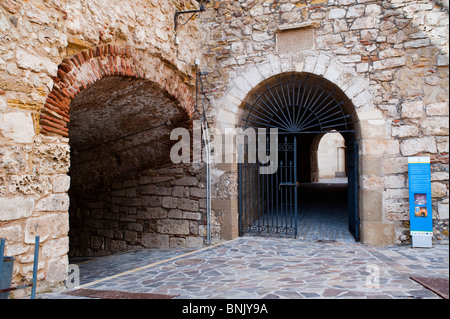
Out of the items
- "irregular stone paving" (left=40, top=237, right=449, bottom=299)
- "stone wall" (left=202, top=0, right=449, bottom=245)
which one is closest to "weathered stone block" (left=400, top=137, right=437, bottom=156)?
"stone wall" (left=202, top=0, right=449, bottom=245)

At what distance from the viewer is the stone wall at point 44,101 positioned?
127 inches

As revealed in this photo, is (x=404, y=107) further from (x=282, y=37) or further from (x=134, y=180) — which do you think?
(x=134, y=180)

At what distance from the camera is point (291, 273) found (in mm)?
4047

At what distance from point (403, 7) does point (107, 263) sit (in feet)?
19.3

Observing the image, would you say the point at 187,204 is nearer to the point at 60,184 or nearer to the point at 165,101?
the point at 165,101

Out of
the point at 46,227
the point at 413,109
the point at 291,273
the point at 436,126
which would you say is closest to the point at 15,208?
the point at 46,227

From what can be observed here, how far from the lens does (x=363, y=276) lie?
3.83 metres

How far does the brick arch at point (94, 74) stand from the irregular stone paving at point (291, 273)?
5.73 ft

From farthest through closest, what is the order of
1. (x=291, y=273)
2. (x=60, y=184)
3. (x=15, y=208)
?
(x=291, y=273) → (x=60, y=184) → (x=15, y=208)

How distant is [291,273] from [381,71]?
3347mm

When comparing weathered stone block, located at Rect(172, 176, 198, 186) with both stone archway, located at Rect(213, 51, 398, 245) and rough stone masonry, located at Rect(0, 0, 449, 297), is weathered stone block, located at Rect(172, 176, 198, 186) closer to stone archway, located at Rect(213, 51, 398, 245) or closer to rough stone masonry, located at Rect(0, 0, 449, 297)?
rough stone masonry, located at Rect(0, 0, 449, 297)

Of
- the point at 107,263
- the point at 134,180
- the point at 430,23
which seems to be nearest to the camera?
the point at 430,23

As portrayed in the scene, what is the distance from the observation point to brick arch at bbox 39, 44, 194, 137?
3709mm
